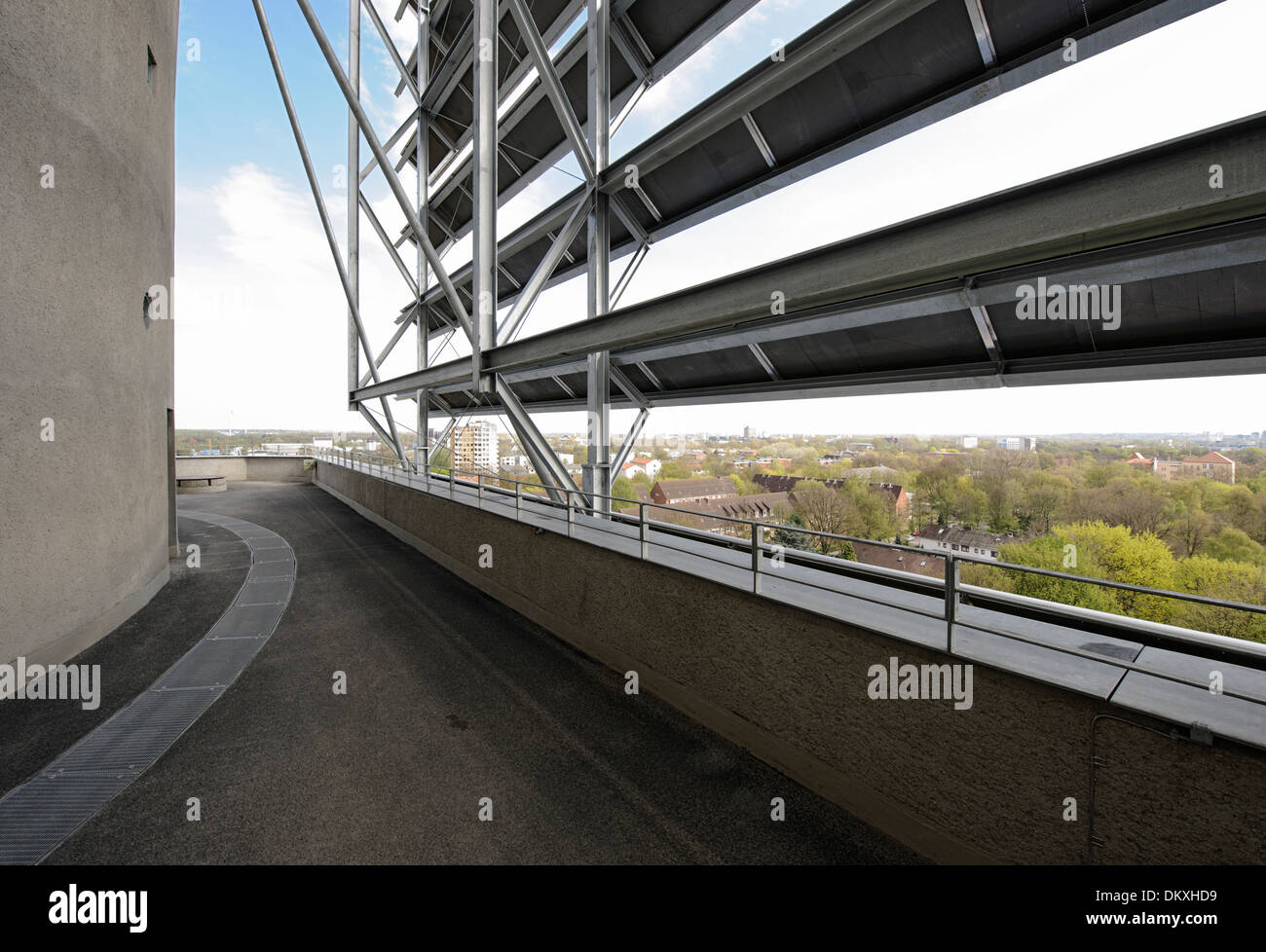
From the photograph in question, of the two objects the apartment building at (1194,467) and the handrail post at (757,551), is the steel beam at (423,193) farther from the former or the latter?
the apartment building at (1194,467)

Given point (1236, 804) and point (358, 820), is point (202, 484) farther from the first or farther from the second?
→ point (1236, 804)

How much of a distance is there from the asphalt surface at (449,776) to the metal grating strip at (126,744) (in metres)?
0.17

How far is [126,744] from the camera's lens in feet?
15.1

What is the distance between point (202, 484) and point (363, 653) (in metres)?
25.4

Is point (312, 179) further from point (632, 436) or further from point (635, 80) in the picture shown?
point (632, 436)

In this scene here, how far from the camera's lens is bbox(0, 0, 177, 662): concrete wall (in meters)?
5.51

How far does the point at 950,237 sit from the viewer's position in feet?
10.6

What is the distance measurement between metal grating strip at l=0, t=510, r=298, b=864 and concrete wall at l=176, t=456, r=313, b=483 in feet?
85.9

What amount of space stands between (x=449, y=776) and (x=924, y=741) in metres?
3.65

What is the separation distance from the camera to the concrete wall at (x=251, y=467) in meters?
28.6

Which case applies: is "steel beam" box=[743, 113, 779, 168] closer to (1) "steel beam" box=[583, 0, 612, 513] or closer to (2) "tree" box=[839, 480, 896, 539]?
(1) "steel beam" box=[583, 0, 612, 513]

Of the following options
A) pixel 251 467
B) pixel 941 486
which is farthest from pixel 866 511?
pixel 251 467

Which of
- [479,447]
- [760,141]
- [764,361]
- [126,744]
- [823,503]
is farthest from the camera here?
[479,447]
